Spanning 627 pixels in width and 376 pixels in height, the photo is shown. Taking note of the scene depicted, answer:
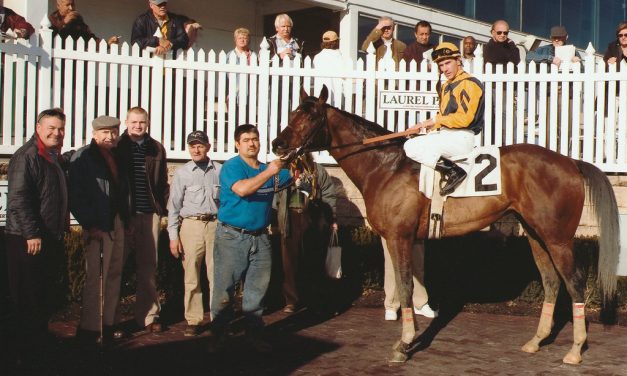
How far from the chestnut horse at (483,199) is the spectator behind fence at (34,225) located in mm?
1867

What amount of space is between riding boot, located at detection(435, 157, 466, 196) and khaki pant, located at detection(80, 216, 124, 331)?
2966 mm

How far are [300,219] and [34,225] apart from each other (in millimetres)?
3330

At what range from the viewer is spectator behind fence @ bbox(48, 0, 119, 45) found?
9.85 meters

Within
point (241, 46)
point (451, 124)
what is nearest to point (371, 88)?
point (241, 46)

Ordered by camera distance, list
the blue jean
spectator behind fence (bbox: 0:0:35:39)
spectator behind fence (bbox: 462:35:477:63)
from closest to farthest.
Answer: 1. the blue jean
2. spectator behind fence (bbox: 0:0:35:39)
3. spectator behind fence (bbox: 462:35:477:63)

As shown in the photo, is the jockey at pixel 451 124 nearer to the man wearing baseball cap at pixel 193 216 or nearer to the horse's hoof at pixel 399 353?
the horse's hoof at pixel 399 353

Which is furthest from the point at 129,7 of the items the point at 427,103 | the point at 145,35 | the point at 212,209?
the point at 212,209

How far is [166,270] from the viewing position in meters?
8.66

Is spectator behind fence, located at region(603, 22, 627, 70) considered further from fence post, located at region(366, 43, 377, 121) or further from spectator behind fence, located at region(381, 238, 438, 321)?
spectator behind fence, located at region(381, 238, 438, 321)

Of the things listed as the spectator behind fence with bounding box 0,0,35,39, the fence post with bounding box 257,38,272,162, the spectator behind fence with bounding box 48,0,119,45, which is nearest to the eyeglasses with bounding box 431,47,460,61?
the fence post with bounding box 257,38,272,162

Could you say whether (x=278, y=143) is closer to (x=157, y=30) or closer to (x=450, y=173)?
(x=450, y=173)

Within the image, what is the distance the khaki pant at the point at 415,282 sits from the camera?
328 inches

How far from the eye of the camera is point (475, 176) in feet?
22.6

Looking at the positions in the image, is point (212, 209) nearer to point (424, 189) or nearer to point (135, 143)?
point (135, 143)
